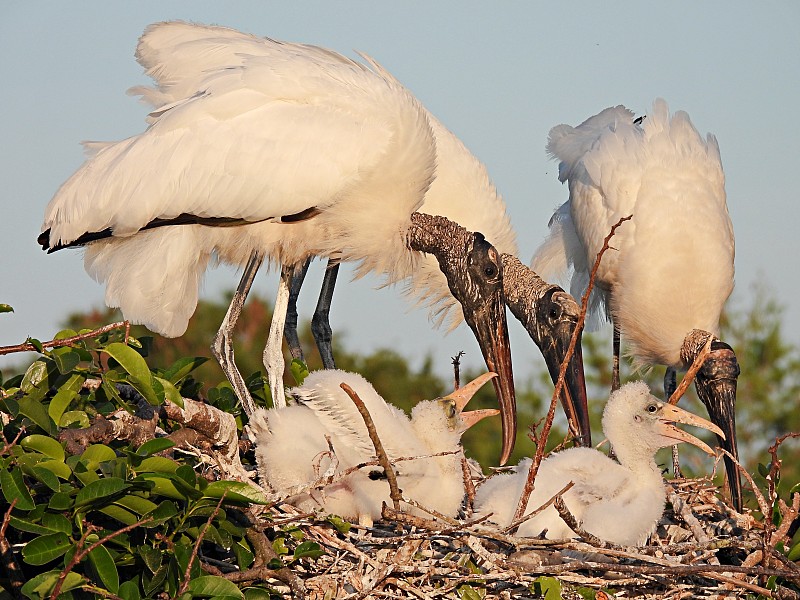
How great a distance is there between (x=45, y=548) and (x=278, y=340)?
2.50 metres

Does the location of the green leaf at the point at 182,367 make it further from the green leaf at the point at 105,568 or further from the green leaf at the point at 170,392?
the green leaf at the point at 105,568

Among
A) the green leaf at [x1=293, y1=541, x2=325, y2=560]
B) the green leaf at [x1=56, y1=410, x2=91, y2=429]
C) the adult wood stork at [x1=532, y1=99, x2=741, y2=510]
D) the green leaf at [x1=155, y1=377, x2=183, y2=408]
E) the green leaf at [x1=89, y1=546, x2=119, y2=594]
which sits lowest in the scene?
the green leaf at [x1=89, y1=546, x2=119, y2=594]

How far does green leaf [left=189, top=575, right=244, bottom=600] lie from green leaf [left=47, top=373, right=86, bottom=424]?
31.4 inches

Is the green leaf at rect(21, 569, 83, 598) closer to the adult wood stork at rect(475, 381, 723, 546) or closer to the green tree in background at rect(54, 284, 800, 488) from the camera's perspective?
the adult wood stork at rect(475, 381, 723, 546)

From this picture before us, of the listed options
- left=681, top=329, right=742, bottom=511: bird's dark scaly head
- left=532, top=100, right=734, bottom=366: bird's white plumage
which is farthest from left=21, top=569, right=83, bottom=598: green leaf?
left=532, top=100, right=734, bottom=366: bird's white plumage

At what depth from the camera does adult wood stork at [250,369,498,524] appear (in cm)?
418

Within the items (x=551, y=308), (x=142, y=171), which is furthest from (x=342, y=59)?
(x=551, y=308)

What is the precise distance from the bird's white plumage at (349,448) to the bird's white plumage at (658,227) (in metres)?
2.06

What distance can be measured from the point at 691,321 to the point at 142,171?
9.52ft

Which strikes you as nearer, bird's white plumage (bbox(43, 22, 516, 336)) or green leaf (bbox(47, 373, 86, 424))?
green leaf (bbox(47, 373, 86, 424))

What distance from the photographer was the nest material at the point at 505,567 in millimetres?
3605

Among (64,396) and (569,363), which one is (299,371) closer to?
(569,363)

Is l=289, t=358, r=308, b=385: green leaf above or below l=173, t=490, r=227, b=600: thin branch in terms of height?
above

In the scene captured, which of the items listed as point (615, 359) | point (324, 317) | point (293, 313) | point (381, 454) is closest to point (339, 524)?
point (381, 454)
